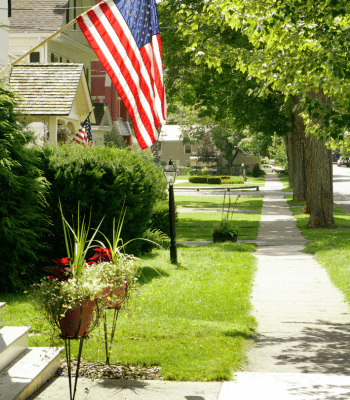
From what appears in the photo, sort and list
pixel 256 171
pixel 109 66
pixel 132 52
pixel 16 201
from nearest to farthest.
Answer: pixel 109 66, pixel 132 52, pixel 16 201, pixel 256 171

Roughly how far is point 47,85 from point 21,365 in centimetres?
1543

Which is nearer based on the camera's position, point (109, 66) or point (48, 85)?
point (109, 66)

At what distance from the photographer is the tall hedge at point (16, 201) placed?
10000mm

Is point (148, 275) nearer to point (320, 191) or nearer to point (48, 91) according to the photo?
point (48, 91)

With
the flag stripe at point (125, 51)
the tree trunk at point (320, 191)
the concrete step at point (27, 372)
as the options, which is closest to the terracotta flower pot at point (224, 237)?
the tree trunk at point (320, 191)

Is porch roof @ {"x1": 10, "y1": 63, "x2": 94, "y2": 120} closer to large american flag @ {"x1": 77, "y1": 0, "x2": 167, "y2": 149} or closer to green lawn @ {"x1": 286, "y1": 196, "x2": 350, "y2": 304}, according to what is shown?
green lawn @ {"x1": 286, "y1": 196, "x2": 350, "y2": 304}

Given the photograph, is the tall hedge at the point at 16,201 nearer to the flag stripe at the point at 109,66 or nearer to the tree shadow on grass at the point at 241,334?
the flag stripe at the point at 109,66

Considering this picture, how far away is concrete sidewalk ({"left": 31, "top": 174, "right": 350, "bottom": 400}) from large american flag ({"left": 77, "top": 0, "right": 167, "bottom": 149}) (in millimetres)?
2946

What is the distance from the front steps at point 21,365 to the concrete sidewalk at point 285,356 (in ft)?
0.50

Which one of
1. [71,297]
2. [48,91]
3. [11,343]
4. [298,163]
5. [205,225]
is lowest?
[205,225]

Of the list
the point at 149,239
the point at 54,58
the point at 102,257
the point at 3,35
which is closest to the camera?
the point at 102,257

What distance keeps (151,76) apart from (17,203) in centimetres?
372

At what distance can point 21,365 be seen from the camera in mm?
5844

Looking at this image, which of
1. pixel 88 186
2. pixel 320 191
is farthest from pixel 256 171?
pixel 88 186
